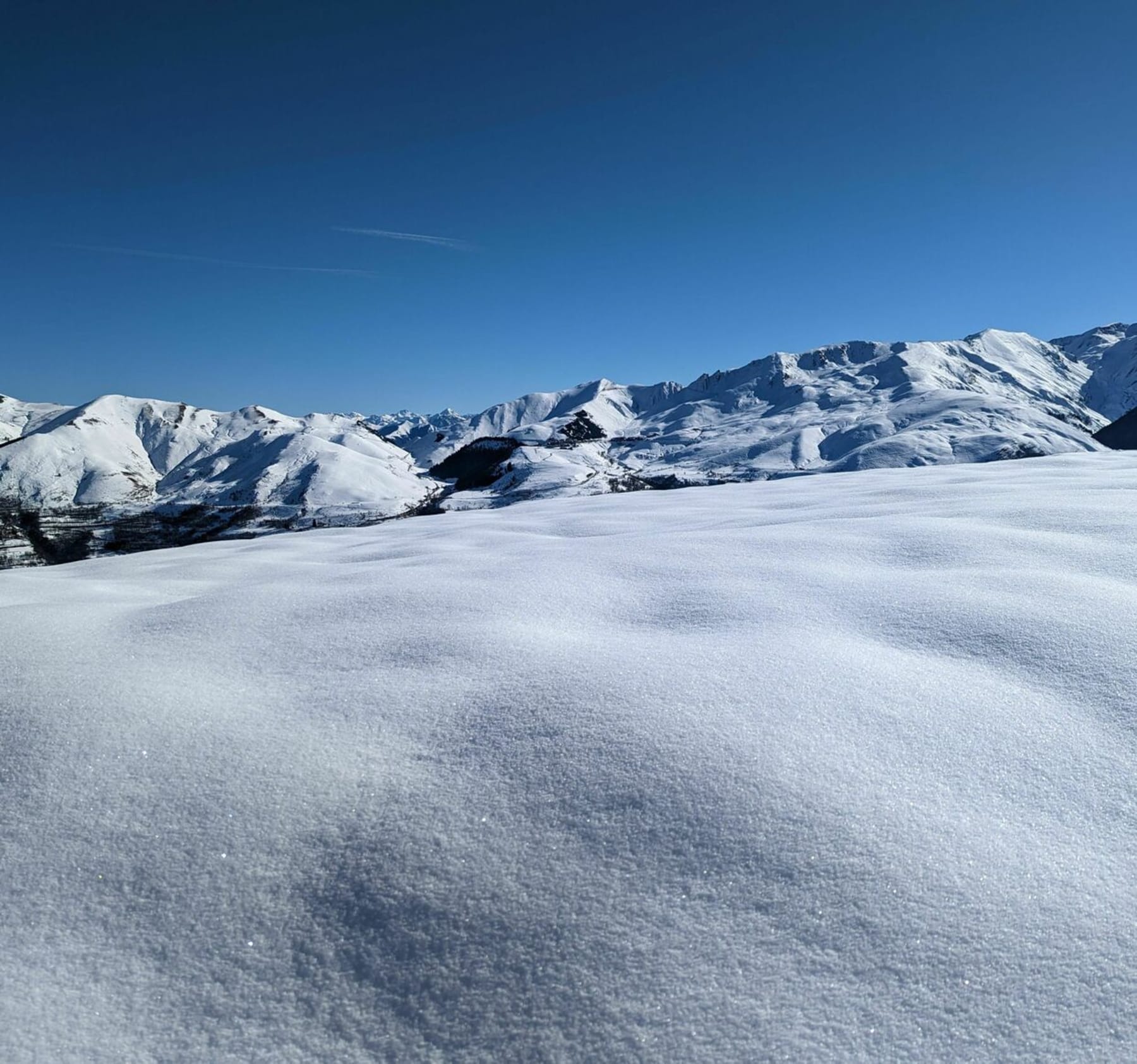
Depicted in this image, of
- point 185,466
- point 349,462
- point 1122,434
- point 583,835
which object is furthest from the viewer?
point 185,466

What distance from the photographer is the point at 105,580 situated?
599 cm

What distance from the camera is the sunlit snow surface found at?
1561 mm

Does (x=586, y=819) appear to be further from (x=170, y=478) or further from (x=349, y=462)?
(x=170, y=478)

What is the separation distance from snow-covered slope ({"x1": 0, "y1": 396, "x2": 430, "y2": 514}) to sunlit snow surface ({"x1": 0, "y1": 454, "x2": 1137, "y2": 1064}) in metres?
94.7

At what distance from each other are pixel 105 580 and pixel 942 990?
717cm

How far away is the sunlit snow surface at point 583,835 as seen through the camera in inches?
61.4

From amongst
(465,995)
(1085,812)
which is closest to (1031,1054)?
(1085,812)

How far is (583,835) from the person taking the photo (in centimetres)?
200

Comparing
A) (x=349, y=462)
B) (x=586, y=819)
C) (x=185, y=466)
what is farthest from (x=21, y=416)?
(x=586, y=819)

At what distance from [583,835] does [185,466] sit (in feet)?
601

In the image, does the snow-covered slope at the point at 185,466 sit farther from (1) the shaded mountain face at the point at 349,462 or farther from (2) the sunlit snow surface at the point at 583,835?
(2) the sunlit snow surface at the point at 583,835

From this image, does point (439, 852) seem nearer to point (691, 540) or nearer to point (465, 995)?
point (465, 995)

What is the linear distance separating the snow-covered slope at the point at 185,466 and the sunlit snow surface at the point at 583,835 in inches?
3728

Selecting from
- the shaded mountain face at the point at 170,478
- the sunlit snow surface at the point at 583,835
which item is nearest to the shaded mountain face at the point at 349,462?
the shaded mountain face at the point at 170,478
